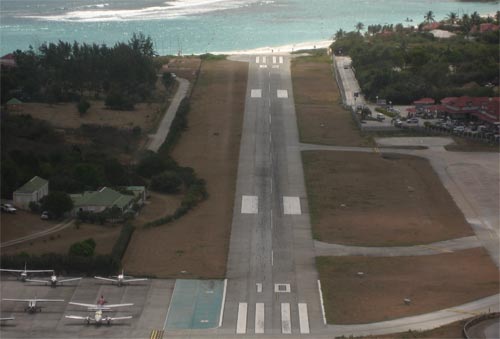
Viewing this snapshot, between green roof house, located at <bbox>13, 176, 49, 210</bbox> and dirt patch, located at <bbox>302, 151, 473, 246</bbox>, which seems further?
green roof house, located at <bbox>13, 176, 49, 210</bbox>

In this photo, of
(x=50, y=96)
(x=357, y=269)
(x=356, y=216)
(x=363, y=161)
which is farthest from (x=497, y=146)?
(x=50, y=96)

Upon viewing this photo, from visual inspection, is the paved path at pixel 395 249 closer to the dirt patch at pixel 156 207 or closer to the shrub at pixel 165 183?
the dirt patch at pixel 156 207

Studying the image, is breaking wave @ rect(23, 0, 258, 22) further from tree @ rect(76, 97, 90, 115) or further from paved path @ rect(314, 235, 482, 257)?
paved path @ rect(314, 235, 482, 257)

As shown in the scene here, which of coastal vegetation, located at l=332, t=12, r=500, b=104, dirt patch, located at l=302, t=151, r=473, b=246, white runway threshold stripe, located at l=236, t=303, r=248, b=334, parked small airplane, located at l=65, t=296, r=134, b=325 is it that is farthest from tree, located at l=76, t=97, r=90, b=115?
white runway threshold stripe, located at l=236, t=303, r=248, b=334

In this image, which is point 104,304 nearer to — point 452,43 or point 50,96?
point 50,96

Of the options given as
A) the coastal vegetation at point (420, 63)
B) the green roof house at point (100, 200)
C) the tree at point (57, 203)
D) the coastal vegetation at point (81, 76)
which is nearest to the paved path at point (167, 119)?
A: the coastal vegetation at point (81, 76)

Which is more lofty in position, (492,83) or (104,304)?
(104,304)
